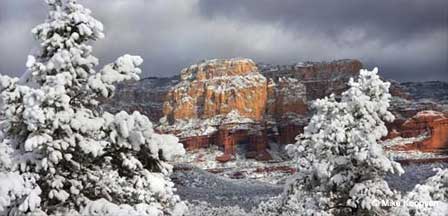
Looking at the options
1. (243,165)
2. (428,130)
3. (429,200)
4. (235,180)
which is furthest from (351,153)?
(428,130)

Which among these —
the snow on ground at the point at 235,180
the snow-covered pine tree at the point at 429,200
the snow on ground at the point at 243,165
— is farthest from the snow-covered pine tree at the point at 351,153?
the snow on ground at the point at 243,165

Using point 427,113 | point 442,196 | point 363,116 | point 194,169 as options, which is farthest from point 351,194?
point 427,113

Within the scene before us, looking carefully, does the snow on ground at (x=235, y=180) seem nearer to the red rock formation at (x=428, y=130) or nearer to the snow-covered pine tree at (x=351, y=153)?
the red rock formation at (x=428, y=130)

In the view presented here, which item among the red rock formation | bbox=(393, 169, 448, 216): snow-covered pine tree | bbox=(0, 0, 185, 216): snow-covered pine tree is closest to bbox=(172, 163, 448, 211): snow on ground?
the red rock formation

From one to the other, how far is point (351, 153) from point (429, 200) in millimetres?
2872

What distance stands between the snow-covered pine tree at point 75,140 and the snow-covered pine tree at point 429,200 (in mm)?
9133

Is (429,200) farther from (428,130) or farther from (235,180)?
(428,130)

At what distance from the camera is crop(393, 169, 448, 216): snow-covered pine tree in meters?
16.0

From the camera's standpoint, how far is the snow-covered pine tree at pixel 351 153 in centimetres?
1539

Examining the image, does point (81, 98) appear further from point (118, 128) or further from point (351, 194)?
point (351, 194)

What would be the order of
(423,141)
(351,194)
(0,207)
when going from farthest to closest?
(423,141)
(351,194)
(0,207)

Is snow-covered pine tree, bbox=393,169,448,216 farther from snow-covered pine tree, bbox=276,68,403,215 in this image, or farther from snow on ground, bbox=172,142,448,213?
snow on ground, bbox=172,142,448,213

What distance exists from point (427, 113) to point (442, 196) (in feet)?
531

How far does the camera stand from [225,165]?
167 metres
